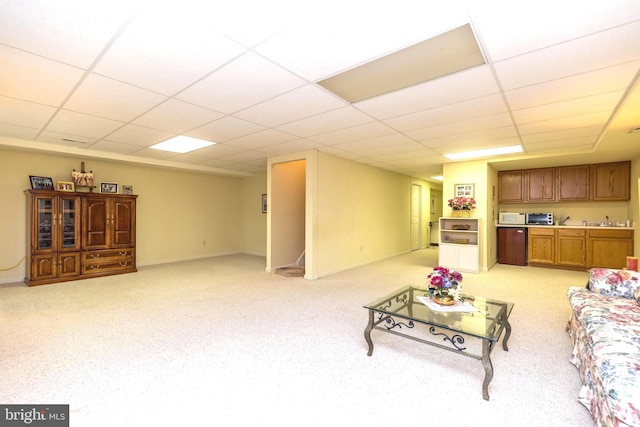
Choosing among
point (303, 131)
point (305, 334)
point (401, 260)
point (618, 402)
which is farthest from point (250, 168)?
point (618, 402)

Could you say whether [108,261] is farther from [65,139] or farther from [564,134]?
[564,134]

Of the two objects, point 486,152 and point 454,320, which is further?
point 486,152

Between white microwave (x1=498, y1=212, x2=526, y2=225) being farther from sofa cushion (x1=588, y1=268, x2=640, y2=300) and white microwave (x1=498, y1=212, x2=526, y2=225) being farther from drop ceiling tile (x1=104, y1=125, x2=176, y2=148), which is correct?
drop ceiling tile (x1=104, y1=125, x2=176, y2=148)

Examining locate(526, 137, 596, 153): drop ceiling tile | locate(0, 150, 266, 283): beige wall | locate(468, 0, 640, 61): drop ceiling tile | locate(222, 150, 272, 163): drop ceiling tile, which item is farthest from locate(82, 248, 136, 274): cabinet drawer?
locate(526, 137, 596, 153): drop ceiling tile

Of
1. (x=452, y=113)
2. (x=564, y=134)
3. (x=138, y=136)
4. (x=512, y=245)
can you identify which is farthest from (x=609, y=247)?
(x=138, y=136)

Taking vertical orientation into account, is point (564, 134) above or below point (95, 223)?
above

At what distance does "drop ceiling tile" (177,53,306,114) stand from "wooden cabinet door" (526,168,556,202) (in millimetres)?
6355

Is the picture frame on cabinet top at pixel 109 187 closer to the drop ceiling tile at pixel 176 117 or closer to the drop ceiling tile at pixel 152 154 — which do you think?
the drop ceiling tile at pixel 152 154

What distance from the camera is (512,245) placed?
21.4ft

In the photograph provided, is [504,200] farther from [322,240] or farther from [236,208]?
[236,208]

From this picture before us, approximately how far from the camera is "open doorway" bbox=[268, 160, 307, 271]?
19.8ft

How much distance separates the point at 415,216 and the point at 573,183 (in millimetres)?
3874

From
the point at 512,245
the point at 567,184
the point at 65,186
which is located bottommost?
the point at 512,245

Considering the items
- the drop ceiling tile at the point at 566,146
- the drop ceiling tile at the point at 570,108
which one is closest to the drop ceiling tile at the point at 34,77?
the drop ceiling tile at the point at 570,108
